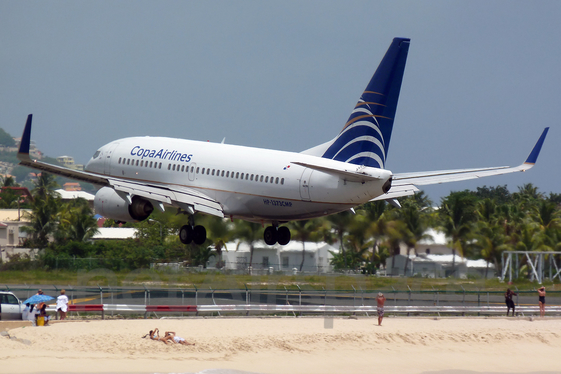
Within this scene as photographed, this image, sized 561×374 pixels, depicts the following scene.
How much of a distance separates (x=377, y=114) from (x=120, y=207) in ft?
45.3

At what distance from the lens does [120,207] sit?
41.0 m

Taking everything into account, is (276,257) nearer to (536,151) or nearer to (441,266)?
(441,266)

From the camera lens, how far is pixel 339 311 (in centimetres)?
3975

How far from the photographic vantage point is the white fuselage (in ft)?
119

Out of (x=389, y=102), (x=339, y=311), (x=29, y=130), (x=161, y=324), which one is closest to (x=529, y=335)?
(x=339, y=311)

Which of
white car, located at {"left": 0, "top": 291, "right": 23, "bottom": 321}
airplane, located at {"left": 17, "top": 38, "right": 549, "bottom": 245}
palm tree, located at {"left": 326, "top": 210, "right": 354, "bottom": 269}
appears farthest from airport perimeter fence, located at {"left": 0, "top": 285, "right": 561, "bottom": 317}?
palm tree, located at {"left": 326, "top": 210, "right": 354, "bottom": 269}

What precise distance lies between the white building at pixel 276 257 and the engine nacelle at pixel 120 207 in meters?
9.82

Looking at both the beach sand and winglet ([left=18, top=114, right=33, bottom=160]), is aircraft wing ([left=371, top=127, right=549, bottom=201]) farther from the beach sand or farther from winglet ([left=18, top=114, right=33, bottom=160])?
winglet ([left=18, top=114, right=33, bottom=160])

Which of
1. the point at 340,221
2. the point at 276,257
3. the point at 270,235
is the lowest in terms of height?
the point at 276,257

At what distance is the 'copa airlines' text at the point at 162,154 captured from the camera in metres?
43.1

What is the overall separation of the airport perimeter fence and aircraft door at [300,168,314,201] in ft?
16.5

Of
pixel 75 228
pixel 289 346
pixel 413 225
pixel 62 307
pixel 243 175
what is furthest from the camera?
pixel 75 228

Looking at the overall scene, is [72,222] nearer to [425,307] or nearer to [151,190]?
[151,190]

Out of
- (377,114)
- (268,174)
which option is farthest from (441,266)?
(377,114)
